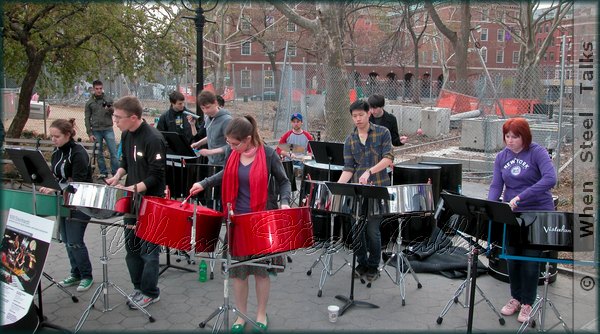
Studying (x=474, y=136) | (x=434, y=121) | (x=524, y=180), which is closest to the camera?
(x=524, y=180)

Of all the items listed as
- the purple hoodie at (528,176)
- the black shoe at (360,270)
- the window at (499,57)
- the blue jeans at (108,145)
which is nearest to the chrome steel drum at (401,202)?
the purple hoodie at (528,176)

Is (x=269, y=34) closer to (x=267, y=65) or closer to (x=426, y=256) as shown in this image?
(x=267, y=65)

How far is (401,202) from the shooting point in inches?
140

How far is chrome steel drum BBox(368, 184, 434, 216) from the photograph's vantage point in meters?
3.54

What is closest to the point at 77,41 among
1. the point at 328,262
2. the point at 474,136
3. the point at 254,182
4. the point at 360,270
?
the point at 328,262

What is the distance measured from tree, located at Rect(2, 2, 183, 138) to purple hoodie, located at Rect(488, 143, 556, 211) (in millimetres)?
7986

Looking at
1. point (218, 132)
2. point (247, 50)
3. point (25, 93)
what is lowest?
point (218, 132)

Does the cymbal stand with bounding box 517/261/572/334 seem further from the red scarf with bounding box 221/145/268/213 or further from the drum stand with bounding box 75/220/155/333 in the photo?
the drum stand with bounding box 75/220/155/333

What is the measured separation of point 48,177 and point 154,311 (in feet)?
3.93

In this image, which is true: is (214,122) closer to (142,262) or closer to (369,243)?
(142,262)

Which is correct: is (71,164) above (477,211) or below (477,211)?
above

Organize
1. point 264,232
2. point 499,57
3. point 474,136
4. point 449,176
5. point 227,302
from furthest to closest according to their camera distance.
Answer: point 499,57, point 474,136, point 449,176, point 227,302, point 264,232

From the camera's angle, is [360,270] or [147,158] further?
[360,270]

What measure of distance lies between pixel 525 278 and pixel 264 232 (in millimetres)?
1871
